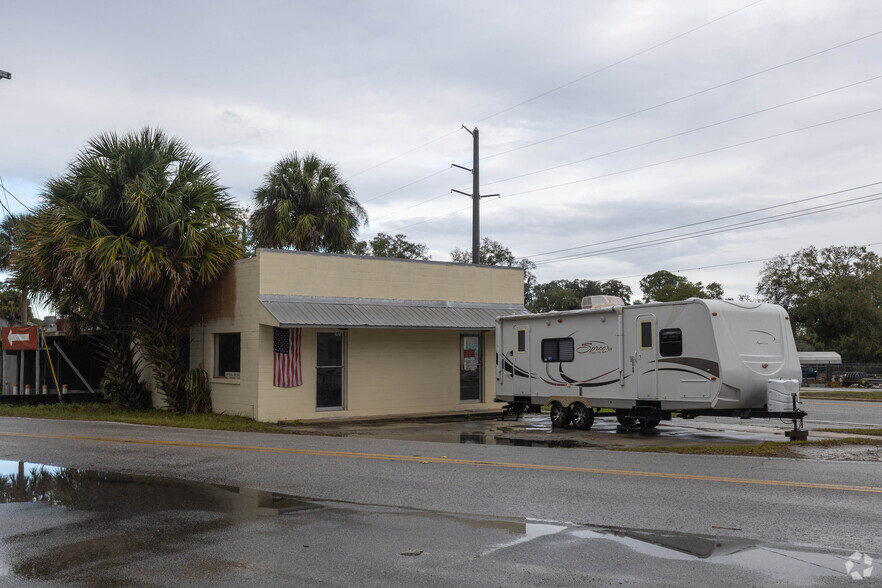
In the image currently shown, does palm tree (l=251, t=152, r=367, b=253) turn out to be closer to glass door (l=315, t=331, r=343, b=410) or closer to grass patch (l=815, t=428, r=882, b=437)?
glass door (l=315, t=331, r=343, b=410)

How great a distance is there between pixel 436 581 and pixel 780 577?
8.57 ft

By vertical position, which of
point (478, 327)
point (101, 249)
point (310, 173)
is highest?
point (310, 173)

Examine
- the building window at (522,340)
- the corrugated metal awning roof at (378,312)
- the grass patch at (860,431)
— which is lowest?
the grass patch at (860,431)

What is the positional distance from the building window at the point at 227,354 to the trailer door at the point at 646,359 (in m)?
10.4

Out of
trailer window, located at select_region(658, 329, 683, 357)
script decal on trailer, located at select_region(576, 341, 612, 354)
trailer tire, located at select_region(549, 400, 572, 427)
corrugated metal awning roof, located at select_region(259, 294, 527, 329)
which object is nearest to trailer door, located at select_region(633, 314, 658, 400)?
trailer window, located at select_region(658, 329, 683, 357)

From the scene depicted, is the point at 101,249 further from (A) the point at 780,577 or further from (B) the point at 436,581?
(A) the point at 780,577

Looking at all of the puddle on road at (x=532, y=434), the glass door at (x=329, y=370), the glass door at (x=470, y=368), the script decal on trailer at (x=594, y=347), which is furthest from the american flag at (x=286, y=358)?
the script decal on trailer at (x=594, y=347)

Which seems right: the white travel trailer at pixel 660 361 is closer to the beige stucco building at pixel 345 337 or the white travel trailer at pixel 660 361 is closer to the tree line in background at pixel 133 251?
the beige stucco building at pixel 345 337

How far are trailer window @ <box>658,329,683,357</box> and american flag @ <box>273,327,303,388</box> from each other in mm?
9334

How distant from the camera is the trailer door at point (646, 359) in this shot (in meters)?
16.9

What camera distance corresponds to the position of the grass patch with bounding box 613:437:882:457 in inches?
530

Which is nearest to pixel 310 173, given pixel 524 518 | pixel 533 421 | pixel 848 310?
pixel 533 421

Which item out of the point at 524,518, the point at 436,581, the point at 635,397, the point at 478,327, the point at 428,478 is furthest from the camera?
the point at 478,327

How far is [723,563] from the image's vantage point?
6.37 m
